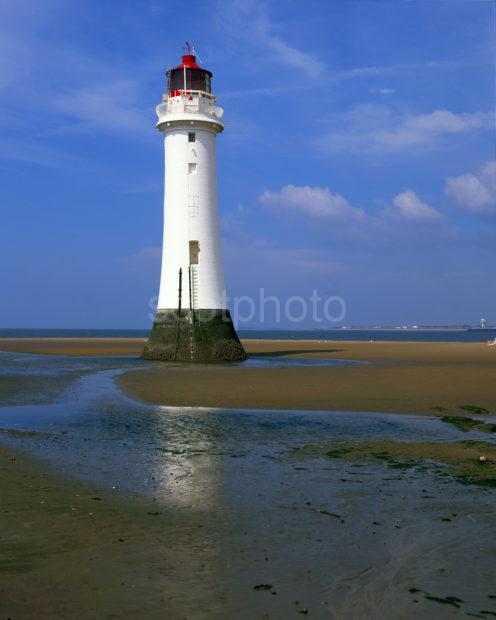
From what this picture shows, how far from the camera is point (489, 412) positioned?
16.0 metres

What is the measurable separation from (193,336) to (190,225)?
5.45 meters

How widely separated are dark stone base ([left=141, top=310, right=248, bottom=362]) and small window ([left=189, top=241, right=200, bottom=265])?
8.21 feet

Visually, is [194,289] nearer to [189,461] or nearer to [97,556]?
[189,461]

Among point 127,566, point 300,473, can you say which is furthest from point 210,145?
point 127,566

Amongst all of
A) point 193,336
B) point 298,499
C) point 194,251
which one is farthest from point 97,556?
point 194,251

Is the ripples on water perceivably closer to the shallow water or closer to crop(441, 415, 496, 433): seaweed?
the shallow water

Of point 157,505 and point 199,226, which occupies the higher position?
point 199,226

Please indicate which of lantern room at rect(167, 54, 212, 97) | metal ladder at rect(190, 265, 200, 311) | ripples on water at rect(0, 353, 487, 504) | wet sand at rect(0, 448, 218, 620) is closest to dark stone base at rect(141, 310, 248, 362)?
metal ladder at rect(190, 265, 200, 311)

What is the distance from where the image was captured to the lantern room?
3189 cm

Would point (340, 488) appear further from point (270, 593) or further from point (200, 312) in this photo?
point (200, 312)

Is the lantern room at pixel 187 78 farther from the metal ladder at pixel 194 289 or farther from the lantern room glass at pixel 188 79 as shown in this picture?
the metal ladder at pixel 194 289

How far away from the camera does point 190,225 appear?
104 ft

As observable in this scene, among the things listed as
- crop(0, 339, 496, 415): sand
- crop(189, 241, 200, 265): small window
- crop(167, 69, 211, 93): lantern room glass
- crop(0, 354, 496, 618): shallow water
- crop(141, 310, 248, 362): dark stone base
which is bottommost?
crop(0, 354, 496, 618): shallow water

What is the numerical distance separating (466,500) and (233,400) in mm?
10387
